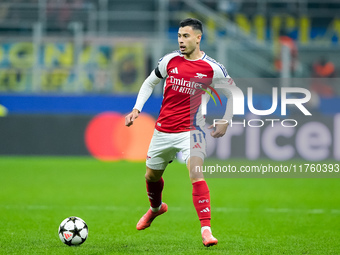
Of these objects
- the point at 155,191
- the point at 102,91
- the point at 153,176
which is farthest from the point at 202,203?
the point at 102,91

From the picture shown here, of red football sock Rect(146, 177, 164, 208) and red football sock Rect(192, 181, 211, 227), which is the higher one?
red football sock Rect(192, 181, 211, 227)

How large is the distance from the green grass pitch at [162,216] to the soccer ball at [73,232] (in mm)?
64

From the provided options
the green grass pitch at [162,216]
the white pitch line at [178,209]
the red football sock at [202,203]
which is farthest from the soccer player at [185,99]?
the white pitch line at [178,209]

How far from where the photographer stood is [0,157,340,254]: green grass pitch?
221 inches

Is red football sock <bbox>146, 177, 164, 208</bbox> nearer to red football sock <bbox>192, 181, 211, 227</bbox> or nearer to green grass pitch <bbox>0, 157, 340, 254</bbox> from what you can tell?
green grass pitch <bbox>0, 157, 340, 254</bbox>

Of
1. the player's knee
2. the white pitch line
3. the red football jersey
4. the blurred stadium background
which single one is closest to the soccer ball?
the player's knee

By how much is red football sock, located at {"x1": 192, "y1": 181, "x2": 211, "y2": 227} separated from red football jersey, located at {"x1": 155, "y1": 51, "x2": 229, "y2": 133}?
0.61 m

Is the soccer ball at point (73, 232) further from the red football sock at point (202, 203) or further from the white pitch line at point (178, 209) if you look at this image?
the white pitch line at point (178, 209)

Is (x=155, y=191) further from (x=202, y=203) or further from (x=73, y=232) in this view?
(x=73, y=232)

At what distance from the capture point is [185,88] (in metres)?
5.87

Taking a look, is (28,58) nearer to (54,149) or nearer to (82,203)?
(54,149)

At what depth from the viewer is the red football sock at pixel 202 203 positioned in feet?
17.9

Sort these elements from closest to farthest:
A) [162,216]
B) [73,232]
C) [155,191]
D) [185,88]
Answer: [73,232] → [185,88] → [155,191] → [162,216]

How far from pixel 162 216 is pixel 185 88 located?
2.35 meters
